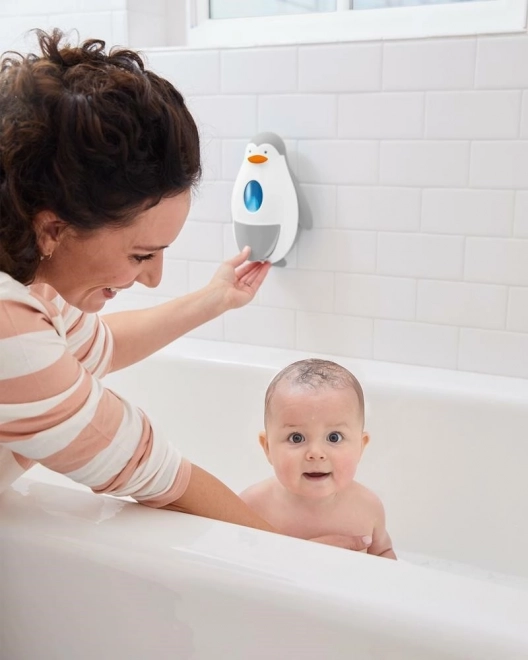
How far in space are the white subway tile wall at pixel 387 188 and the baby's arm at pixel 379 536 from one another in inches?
19.5

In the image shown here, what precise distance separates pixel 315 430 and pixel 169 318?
0.36 metres

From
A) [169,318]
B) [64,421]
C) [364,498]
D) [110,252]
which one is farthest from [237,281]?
[64,421]

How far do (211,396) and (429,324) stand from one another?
51cm

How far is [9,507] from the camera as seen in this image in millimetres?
996

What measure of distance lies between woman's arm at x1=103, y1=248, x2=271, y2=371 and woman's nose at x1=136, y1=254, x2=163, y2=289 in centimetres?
32

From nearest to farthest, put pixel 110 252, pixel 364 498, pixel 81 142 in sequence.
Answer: pixel 81 142 < pixel 110 252 < pixel 364 498

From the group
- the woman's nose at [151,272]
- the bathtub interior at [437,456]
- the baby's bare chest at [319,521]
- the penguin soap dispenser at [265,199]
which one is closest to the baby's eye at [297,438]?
the baby's bare chest at [319,521]

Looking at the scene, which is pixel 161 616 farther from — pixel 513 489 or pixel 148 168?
pixel 513 489

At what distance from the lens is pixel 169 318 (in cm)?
143

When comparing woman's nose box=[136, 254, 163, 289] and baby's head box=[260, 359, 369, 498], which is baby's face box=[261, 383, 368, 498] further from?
woman's nose box=[136, 254, 163, 289]

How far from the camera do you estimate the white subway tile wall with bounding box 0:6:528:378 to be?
160 centimetres

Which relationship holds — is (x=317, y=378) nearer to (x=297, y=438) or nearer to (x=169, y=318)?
(x=297, y=438)

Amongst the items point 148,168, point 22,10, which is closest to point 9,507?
point 148,168

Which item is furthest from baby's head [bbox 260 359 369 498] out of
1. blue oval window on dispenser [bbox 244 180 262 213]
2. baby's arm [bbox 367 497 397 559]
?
blue oval window on dispenser [bbox 244 180 262 213]
